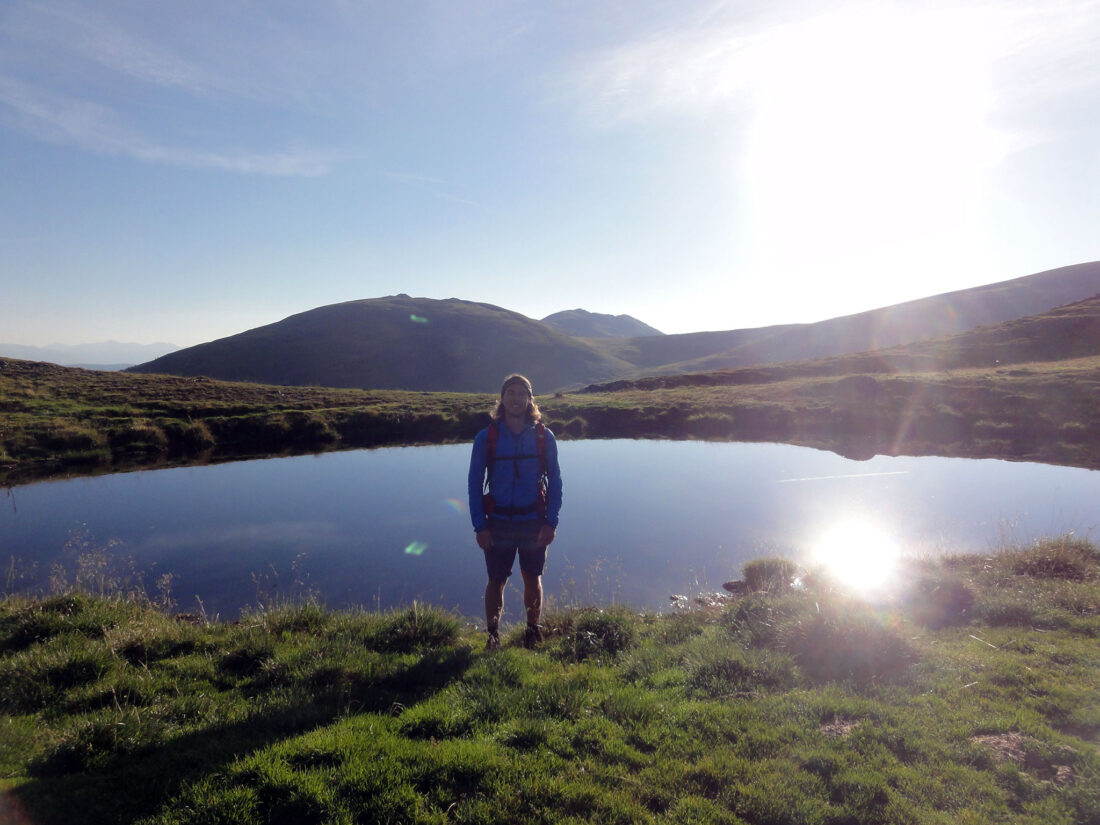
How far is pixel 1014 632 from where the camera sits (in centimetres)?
622

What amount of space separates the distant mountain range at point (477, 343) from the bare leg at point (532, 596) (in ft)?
297

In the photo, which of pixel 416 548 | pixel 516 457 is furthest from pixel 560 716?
pixel 416 548

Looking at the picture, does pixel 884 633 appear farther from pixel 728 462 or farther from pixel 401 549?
pixel 728 462

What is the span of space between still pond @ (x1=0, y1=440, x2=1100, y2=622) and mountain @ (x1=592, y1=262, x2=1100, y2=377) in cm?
7221

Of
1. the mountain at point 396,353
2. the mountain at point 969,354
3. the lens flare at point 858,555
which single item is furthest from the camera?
the mountain at point 396,353

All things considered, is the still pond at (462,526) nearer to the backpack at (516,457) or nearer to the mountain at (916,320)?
the backpack at (516,457)

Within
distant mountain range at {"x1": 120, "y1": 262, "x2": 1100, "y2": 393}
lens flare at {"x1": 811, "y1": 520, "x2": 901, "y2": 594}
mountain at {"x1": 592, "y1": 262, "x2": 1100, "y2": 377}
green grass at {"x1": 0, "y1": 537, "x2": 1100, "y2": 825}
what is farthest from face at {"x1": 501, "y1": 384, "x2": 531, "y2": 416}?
distant mountain range at {"x1": 120, "y1": 262, "x2": 1100, "y2": 393}

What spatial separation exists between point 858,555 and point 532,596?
7.40 meters

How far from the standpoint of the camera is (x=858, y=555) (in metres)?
10.6

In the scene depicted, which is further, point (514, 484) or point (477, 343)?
point (477, 343)

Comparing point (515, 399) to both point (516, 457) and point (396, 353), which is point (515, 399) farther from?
point (396, 353)

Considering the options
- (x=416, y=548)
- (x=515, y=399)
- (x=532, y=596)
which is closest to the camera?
(x=515, y=399)

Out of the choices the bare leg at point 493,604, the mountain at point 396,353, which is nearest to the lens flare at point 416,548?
the bare leg at point 493,604

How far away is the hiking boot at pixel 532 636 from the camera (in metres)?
6.38
